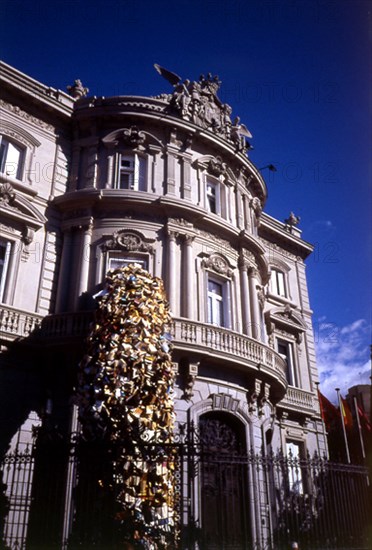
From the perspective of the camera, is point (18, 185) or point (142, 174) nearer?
point (18, 185)

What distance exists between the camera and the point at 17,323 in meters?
15.0

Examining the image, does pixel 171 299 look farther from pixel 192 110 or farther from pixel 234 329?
pixel 192 110

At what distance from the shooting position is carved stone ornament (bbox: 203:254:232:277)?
18.5m

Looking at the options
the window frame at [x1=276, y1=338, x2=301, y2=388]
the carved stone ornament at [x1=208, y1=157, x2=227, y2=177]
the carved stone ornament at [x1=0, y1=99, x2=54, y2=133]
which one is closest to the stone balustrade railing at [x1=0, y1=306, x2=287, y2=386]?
the window frame at [x1=276, y1=338, x2=301, y2=388]

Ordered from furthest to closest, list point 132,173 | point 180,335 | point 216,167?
1. point 216,167
2. point 132,173
3. point 180,335

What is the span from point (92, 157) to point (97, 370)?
1021 cm

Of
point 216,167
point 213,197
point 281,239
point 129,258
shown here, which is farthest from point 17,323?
point 281,239

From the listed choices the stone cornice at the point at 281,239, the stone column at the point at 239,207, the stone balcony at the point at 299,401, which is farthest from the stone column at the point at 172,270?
the stone cornice at the point at 281,239

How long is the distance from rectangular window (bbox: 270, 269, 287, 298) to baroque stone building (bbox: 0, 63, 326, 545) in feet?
9.53

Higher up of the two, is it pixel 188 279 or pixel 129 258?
pixel 129 258

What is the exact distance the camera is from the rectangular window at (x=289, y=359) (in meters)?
23.7

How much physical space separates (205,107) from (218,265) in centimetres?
779

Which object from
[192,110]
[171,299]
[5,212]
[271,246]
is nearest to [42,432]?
[171,299]

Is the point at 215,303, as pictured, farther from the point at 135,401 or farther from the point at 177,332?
the point at 135,401
